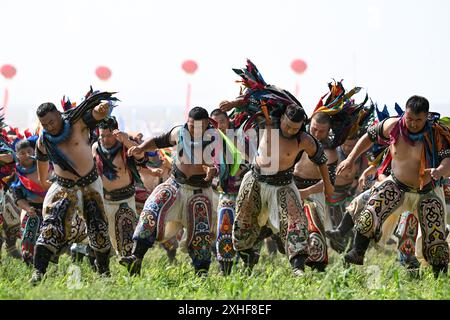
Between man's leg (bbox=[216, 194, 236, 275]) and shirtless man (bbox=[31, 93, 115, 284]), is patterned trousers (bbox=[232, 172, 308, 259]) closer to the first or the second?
man's leg (bbox=[216, 194, 236, 275])

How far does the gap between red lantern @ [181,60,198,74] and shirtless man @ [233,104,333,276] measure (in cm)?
2424

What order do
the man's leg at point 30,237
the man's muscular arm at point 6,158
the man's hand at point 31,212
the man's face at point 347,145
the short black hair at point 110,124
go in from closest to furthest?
the short black hair at point 110,124, the man's hand at point 31,212, the man's leg at point 30,237, the man's muscular arm at point 6,158, the man's face at point 347,145

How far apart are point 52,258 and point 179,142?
1.66 meters

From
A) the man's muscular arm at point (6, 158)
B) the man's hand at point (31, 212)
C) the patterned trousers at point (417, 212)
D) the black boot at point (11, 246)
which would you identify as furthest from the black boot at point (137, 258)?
the black boot at point (11, 246)

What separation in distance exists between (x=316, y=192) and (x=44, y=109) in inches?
121

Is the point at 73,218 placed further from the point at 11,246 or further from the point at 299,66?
the point at 299,66

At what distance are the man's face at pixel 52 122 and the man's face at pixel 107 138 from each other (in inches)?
61.8

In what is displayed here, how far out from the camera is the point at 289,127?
30.8ft

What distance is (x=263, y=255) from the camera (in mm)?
13406

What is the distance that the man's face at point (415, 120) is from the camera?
9.13 metres

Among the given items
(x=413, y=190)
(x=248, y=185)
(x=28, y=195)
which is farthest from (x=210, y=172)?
(x=28, y=195)

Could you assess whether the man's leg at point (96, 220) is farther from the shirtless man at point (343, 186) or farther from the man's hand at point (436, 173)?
the shirtless man at point (343, 186)

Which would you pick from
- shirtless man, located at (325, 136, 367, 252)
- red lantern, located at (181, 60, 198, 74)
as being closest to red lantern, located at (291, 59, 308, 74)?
red lantern, located at (181, 60, 198, 74)
